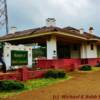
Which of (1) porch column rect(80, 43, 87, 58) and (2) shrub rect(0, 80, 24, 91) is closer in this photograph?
(2) shrub rect(0, 80, 24, 91)

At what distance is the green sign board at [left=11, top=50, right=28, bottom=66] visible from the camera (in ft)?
75.8

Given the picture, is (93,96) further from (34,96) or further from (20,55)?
(20,55)

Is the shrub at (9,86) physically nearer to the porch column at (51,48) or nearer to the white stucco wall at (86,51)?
the porch column at (51,48)

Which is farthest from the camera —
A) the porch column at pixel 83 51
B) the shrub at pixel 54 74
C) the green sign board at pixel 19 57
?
the porch column at pixel 83 51

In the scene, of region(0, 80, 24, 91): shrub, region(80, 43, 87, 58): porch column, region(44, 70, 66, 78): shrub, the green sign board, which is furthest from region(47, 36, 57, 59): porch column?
region(0, 80, 24, 91): shrub

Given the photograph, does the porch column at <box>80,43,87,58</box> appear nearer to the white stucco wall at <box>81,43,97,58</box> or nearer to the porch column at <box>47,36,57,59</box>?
the white stucco wall at <box>81,43,97,58</box>

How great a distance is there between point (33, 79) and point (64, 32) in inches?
364

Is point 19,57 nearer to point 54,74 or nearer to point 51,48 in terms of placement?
point 51,48

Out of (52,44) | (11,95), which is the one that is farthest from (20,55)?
(11,95)

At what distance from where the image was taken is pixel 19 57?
936 inches

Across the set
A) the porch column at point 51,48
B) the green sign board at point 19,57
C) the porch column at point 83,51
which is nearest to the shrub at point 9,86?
the green sign board at point 19,57

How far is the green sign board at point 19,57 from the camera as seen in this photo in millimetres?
23109

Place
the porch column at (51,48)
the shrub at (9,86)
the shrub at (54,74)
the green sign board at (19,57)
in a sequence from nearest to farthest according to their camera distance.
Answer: the shrub at (9,86) → the shrub at (54,74) → the green sign board at (19,57) → the porch column at (51,48)

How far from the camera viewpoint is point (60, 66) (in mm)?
26906
